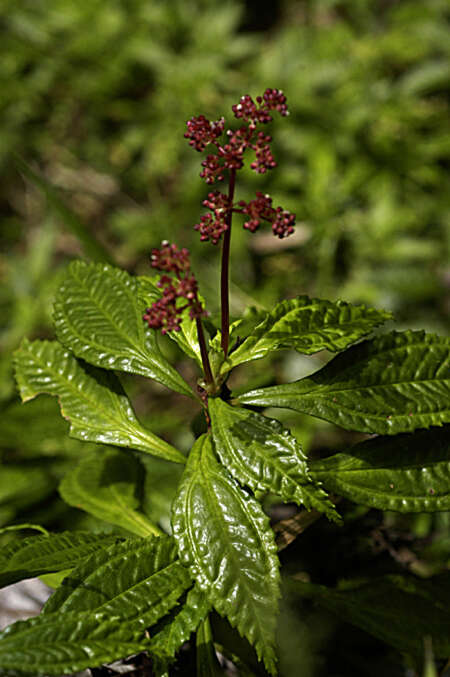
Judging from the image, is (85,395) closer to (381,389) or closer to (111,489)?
(111,489)

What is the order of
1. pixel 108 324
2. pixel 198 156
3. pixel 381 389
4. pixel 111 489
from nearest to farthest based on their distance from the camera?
pixel 381 389
pixel 108 324
pixel 111 489
pixel 198 156

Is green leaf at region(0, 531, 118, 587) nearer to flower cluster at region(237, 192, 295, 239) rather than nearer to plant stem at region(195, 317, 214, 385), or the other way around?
plant stem at region(195, 317, 214, 385)

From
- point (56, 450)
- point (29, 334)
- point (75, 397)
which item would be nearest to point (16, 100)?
point (29, 334)

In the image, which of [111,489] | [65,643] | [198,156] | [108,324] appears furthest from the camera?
[198,156]

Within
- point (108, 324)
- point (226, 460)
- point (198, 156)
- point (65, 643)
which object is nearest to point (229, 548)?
point (226, 460)

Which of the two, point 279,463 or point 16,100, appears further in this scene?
point 16,100

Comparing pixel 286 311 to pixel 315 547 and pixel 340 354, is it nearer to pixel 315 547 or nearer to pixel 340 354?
pixel 340 354
